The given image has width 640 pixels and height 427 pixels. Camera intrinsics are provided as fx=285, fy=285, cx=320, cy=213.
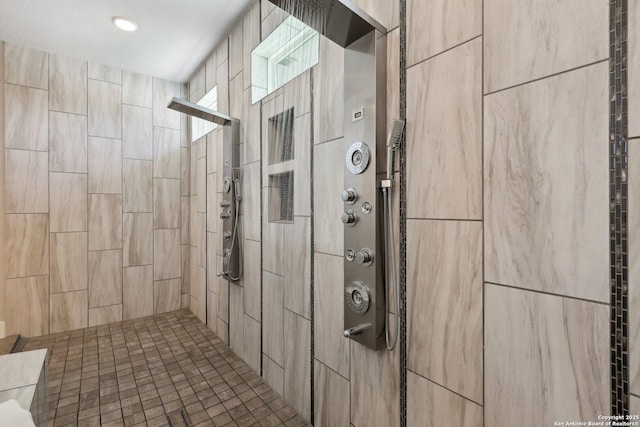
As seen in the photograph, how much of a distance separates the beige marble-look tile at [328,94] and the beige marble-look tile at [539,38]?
2.24 feet

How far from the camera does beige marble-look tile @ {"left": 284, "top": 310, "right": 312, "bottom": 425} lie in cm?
165

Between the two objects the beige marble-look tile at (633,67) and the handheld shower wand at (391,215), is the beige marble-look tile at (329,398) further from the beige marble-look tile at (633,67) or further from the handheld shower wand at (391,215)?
the beige marble-look tile at (633,67)

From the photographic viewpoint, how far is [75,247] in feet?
9.85

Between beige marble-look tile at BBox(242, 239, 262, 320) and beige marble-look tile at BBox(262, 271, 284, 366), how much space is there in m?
0.09

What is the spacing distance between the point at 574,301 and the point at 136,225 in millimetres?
3809

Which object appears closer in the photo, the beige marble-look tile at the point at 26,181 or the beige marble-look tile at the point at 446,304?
the beige marble-look tile at the point at 446,304

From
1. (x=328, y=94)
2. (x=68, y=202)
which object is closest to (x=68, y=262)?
(x=68, y=202)

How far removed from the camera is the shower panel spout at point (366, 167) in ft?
3.84

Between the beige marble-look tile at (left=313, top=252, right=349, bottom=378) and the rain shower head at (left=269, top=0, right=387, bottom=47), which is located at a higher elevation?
the rain shower head at (left=269, top=0, right=387, bottom=47)

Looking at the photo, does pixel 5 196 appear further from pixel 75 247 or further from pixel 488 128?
pixel 488 128

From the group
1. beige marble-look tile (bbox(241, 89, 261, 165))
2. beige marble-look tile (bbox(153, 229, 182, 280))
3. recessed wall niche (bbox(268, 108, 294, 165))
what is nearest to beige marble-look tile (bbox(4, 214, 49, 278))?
beige marble-look tile (bbox(153, 229, 182, 280))

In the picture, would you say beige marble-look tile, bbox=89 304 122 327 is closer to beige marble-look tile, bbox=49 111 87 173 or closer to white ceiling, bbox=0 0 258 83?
beige marble-look tile, bbox=49 111 87 173

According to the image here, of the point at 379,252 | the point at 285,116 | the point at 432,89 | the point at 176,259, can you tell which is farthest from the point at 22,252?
the point at 432,89

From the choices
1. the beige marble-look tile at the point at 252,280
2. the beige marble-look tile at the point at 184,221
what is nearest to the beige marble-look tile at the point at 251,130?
the beige marble-look tile at the point at 252,280
